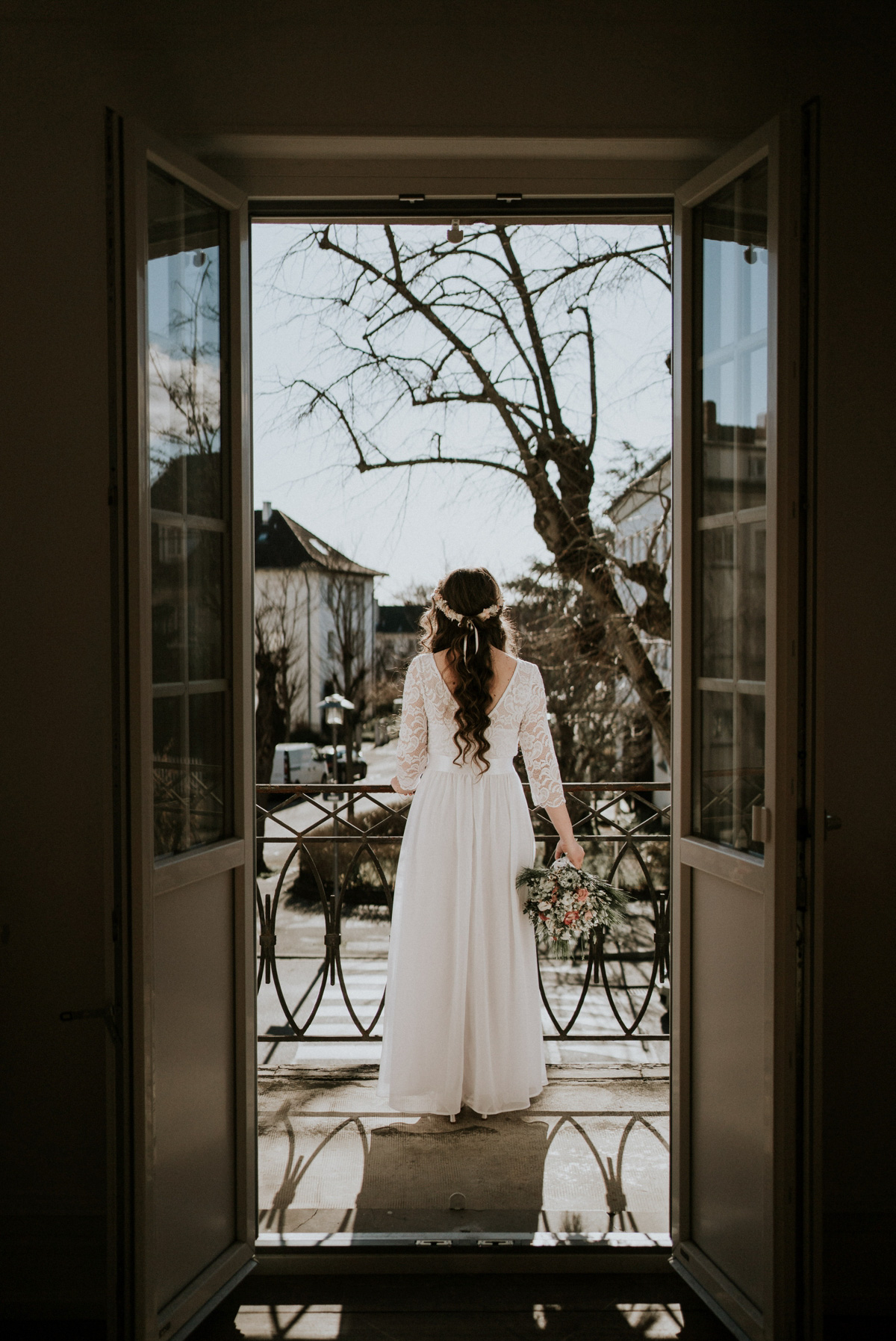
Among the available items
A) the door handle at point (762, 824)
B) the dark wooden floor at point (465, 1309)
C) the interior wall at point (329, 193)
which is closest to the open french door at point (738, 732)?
the door handle at point (762, 824)

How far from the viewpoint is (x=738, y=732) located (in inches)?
85.3

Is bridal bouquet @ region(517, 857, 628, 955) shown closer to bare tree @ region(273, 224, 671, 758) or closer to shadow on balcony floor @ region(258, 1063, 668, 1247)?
shadow on balcony floor @ region(258, 1063, 668, 1247)

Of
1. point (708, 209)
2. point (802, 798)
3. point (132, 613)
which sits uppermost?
point (708, 209)

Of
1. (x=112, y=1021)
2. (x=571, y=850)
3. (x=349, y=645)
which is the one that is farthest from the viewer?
(x=349, y=645)

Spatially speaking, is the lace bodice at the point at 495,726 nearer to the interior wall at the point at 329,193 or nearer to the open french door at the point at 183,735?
the open french door at the point at 183,735

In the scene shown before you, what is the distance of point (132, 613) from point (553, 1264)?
188 centimetres

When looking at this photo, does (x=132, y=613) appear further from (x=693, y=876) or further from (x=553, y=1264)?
(x=553, y=1264)

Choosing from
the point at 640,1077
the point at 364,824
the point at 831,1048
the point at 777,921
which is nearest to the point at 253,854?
the point at 777,921

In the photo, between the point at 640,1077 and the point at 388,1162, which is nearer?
the point at 388,1162

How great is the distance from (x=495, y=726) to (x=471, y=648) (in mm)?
284

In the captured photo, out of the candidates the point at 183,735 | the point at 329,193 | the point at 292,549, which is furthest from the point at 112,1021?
the point at 292,549

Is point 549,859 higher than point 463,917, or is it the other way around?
point 463,917

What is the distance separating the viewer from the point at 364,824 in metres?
7.70

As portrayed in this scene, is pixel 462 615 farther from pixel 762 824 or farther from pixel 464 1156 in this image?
pixel 464 1156
